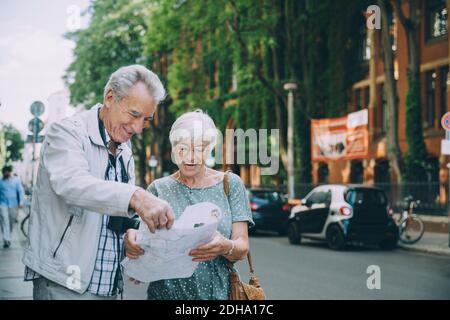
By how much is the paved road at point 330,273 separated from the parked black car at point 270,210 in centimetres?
354

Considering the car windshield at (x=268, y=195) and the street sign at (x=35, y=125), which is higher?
the street sign at (x=35, y=125)

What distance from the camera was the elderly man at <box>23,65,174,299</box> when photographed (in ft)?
6.40

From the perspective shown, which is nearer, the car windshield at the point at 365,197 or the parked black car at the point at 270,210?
the car windshield at the point at 365,197

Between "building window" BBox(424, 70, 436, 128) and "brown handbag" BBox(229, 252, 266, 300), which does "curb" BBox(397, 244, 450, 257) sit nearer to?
"building window" BBox(424, 70, 436, 128)

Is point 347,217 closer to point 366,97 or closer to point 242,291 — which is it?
point 242,291

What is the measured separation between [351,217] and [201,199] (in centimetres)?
1165

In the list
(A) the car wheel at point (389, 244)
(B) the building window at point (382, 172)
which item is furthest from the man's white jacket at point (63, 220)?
(B) the building window at point (382, 172)

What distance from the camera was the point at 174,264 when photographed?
222 cm

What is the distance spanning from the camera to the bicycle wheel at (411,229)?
14828mm

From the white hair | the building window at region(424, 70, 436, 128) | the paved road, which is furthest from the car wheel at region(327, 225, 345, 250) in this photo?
the white hair

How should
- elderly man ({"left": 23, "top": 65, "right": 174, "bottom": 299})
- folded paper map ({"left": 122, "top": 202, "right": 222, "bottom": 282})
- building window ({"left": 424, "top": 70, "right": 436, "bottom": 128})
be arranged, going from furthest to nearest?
building window ({"left": 424, "top": 70, "right": 436, "bottom": 128}) → folded paper map ({"left": 122, "top": 202, "right": 222, "bottom": 282}) → elderly man ({"left": 23, "top": 65, "right": 174, "bottom": 299})

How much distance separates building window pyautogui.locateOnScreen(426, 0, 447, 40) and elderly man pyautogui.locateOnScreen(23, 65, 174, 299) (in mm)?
20933

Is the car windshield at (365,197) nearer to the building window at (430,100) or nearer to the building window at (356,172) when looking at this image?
the building window at (430,100)
